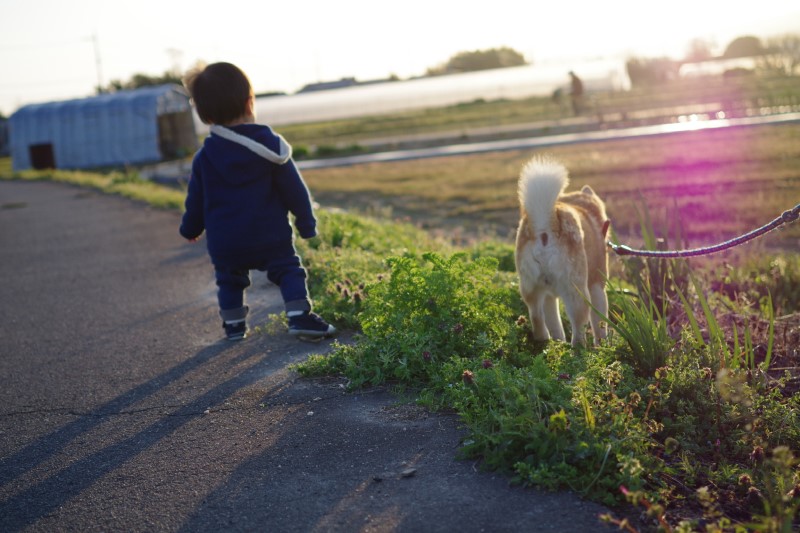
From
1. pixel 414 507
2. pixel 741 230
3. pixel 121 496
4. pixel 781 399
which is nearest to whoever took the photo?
pixel 414 507

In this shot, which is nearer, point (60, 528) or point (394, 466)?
point (60, 528)

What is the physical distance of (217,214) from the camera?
17.5ft

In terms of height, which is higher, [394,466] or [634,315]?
[634,315]

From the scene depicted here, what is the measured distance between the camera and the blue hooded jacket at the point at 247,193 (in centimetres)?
527

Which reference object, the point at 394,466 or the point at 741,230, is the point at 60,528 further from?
the point at 741,230

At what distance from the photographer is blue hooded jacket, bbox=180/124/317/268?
5.27 metres

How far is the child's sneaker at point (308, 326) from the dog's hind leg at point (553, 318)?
4.53 ft

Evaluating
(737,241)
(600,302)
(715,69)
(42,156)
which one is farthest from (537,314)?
(715,69)

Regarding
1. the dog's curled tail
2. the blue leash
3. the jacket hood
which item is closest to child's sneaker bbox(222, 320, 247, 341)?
the jacket hood

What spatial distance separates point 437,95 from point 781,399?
63.5 m

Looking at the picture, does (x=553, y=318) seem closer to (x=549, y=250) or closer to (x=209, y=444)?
(x=549, y=250)

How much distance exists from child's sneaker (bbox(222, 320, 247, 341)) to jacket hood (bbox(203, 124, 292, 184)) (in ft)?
3.10

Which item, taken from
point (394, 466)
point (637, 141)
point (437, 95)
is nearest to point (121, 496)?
point (394, 466)

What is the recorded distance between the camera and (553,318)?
16.4 feet
